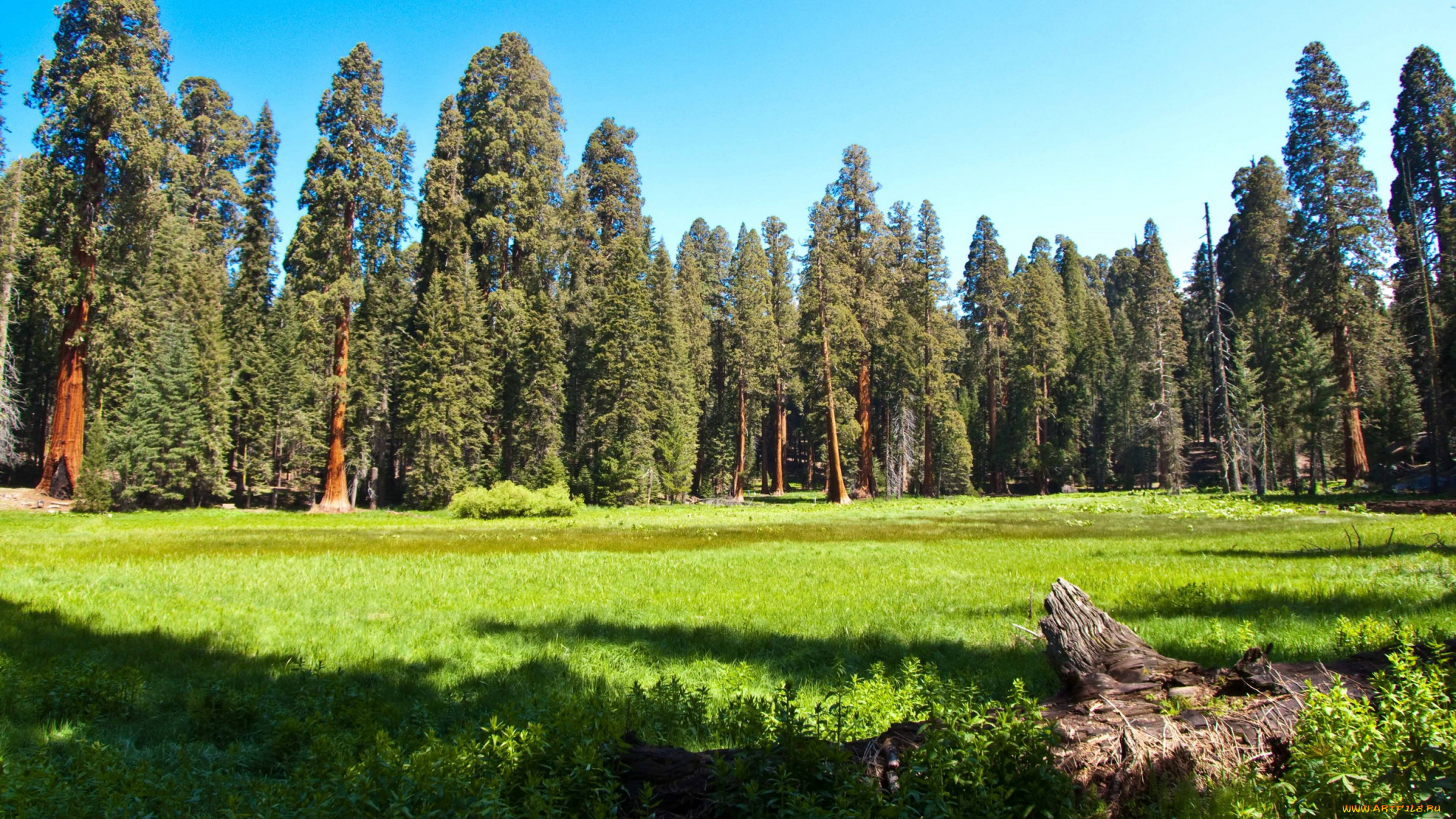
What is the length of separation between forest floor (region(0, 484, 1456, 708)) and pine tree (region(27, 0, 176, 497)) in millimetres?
11548

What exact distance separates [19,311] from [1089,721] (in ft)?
194

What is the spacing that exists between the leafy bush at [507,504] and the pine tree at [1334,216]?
42.0 meters

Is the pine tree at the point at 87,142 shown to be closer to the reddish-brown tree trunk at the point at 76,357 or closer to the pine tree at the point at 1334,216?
the reddish-brown tree trunk at the point at 76,357

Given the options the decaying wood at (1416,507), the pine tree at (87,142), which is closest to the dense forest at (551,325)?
the pine tree at (87,142)

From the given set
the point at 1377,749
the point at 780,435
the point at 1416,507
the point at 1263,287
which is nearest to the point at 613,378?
the point at 780,435

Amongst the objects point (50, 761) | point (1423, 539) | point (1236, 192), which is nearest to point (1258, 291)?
point (1236, 192)

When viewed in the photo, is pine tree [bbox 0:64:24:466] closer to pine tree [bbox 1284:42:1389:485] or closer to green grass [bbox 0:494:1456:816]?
green grass [bbox 0:494:1456:816]

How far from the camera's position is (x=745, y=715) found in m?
5.37

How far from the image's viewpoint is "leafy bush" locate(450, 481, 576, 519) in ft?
117

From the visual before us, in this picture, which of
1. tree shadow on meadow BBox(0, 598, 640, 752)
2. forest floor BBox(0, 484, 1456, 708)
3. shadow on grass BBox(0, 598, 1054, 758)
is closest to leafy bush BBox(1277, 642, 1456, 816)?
forest floor BBox(0, 484, 1456, 708)

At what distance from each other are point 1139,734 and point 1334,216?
47454mm

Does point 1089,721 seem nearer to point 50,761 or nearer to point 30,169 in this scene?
point 50,761

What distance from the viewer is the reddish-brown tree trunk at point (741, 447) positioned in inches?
2254

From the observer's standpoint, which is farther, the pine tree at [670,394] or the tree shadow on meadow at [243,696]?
the pine tree at [670,394]
